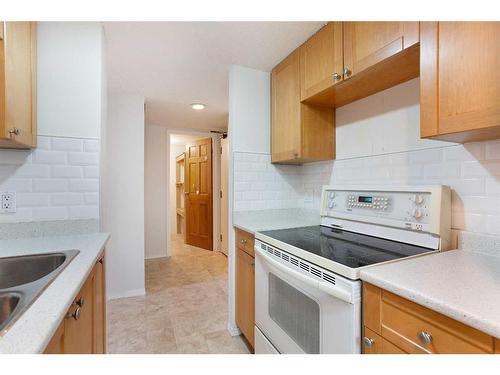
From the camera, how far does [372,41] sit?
3.85 feet

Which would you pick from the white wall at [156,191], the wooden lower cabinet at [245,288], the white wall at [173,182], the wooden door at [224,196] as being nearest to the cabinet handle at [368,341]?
the wooden lower cabinet at [245,288]

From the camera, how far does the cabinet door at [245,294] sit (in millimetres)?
1641

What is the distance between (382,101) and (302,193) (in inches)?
37.3

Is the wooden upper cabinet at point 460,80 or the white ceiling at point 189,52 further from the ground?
the white ceiling at point 189,52

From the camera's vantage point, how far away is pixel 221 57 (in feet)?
5.99

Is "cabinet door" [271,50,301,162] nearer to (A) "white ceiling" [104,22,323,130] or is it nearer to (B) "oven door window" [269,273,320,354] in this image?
(A) "white ceiling" [104,22,323,130]

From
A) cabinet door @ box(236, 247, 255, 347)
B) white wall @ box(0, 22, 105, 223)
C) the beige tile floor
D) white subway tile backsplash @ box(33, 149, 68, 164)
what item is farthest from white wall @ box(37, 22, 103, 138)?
the beige tile floor

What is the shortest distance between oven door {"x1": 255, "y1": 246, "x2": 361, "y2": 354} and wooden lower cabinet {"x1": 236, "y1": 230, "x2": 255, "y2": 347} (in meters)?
0.14

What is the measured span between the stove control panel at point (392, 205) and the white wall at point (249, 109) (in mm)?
704

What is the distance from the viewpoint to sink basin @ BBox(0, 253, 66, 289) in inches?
38.8

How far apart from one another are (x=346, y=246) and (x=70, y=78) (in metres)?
1.76

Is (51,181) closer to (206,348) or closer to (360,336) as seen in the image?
(206,348)

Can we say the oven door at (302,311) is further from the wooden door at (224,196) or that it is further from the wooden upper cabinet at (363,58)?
the wooden door at (224,196)
